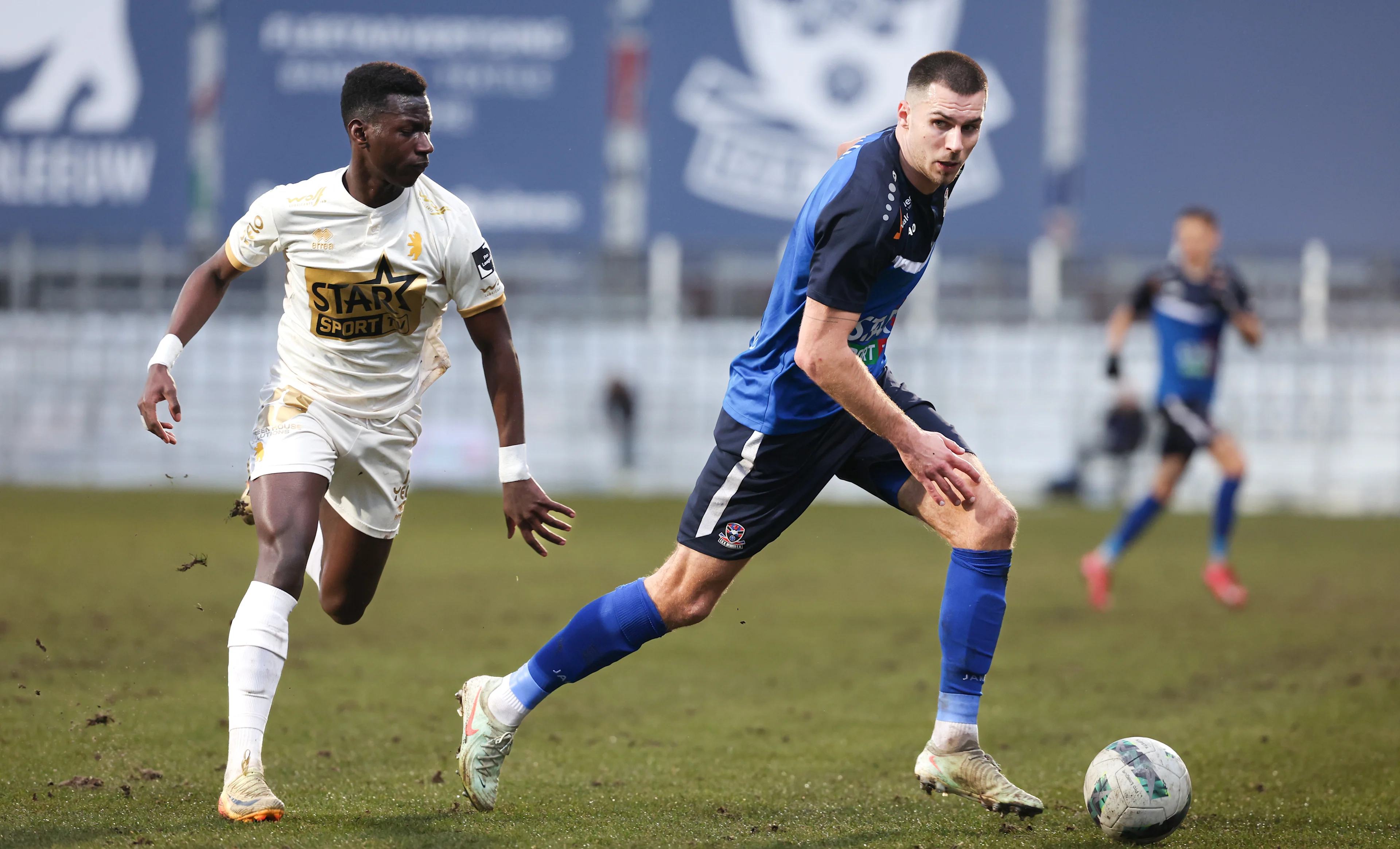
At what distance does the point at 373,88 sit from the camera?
4.29 metres

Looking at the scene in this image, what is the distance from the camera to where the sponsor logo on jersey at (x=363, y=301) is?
4438mm

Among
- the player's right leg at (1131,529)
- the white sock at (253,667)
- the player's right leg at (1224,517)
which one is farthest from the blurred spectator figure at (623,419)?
the white sock at (253,667)

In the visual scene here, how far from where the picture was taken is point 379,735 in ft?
18.3

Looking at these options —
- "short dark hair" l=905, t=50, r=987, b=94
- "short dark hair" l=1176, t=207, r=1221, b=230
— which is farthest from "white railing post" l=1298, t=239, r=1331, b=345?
"short dark hair" l=905, t=50, r=987, b=94

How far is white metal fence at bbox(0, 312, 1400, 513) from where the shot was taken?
21547 mm

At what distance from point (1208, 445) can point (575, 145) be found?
15007mm

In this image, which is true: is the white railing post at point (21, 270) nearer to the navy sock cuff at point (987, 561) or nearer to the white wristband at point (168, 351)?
the white wristband at point (168, 351)

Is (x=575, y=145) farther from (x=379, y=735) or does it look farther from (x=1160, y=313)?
(x=379, y=735)

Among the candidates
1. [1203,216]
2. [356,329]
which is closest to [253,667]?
[356,329]

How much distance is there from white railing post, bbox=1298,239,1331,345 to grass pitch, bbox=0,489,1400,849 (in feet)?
34.8

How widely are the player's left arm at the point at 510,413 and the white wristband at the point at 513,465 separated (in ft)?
0.04

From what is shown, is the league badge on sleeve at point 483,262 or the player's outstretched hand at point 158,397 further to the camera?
the league badge on sleeve at point 483,262

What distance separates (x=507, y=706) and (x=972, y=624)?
145cm

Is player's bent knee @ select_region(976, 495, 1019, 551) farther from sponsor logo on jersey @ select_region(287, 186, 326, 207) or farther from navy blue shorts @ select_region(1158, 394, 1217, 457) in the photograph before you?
navy blue shorts @ select_region(1158, 394, 1217, 457)
